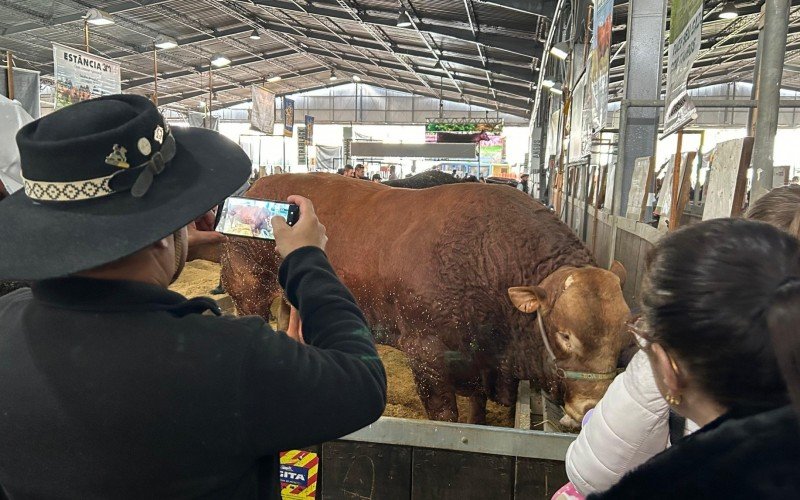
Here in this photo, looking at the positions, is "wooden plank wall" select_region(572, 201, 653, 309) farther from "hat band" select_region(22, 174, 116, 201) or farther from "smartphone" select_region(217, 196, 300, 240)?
"hat band" select_region(22, 174, 116, 201)

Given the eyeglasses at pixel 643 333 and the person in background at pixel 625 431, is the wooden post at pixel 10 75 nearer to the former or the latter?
the person in background at pixel 625 431

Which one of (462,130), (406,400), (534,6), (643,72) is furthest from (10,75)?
(462,130)

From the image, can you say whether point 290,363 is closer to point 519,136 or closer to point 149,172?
point 149,172

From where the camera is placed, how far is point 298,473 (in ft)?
7.81

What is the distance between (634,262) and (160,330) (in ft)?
11.3

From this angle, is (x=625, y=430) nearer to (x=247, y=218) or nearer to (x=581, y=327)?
(x=247, y=218)

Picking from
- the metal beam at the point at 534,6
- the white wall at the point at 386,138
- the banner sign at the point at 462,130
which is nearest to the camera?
the metal beam at the point at 534,6

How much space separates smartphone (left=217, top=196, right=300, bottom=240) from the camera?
148cm

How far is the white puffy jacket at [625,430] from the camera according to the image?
1.42m

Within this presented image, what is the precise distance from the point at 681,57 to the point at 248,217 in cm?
242

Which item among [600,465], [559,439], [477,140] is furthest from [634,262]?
[477,140]

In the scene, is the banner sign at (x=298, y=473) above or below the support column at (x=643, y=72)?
below

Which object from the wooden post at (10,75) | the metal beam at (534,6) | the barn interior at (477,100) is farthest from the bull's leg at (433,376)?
the metal beam at (534,6)

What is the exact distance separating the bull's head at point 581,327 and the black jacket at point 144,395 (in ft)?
6.44
